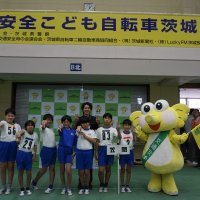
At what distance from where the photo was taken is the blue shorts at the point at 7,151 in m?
4.73

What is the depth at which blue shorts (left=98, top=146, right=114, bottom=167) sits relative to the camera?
4844mm

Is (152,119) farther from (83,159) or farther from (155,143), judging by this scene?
(83,159)

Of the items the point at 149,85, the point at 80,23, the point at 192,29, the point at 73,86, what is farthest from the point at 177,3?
the point at 73,86

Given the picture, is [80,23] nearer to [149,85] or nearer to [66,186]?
[149,85]

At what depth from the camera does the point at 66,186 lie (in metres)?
4.93

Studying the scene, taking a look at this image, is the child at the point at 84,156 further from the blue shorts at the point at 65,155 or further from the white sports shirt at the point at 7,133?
the white sports shirt at the point at 7,133

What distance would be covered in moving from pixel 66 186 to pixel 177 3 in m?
6.63

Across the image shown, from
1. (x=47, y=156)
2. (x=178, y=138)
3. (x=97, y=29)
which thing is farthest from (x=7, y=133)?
(x=97, y=29)

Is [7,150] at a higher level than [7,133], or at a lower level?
lower

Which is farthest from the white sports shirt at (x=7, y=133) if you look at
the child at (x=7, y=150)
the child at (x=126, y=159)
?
the child at (x=126, y=159)

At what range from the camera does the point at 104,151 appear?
16.0 feet

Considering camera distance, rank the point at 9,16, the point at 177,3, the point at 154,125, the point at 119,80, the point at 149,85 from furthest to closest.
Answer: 1. the point at 177,3
2. the point at 149,85
3. the point at 119,80
4. the point at 9,16
5. the point at 154,125

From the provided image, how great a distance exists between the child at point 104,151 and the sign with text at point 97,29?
266cm

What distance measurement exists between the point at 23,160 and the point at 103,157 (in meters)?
1.32
